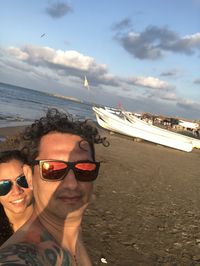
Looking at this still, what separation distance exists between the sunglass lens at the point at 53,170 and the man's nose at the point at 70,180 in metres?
0.03

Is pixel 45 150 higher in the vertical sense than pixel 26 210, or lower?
higher

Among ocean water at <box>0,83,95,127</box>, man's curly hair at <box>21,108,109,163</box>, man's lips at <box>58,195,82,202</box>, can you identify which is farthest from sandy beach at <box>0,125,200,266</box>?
man's lips at <box>58,195,82,202</box>

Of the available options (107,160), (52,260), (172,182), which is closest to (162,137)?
(107,160)

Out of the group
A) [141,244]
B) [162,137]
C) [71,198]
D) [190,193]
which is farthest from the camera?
[162,137]

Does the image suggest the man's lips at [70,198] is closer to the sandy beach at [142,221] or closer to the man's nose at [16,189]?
the man's nose at [16,189]

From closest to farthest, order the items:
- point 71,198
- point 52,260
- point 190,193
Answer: point 52,260 → point 71,198 → point 190,193

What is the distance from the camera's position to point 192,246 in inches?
305

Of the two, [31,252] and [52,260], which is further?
[52,260]

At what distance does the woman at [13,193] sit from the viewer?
3.85 metres

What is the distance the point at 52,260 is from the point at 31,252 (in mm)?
156

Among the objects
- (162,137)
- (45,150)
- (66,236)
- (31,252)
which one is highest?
(45,150)

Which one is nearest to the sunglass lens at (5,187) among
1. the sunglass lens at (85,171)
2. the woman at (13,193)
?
the woman at (13,193)

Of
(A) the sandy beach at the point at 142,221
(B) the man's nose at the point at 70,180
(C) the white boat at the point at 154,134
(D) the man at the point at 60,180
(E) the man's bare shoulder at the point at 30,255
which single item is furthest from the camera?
(C) the white boat at the point at 154,134

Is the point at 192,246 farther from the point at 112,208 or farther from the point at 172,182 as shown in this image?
the point at 172,182
